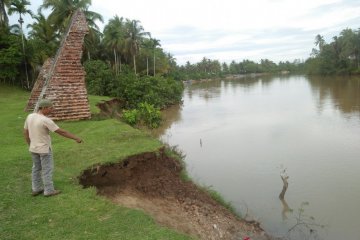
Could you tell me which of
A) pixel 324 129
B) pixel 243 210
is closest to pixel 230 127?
pixel 324 129

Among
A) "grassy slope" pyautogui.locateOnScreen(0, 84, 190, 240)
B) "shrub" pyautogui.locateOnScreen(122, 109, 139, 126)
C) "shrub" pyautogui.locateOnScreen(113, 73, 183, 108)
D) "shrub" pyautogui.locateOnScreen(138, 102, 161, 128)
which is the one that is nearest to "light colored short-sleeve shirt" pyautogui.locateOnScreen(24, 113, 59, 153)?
"grassy slope" pyautogui.locateOnScreen(0, 84, 190, 240)

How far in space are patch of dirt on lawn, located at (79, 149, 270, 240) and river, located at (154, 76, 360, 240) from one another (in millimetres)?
1473

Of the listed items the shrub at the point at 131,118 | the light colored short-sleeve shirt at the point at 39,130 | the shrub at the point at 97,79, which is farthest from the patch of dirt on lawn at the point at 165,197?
the shrub at the point at 97,79

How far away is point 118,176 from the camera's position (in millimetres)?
7785

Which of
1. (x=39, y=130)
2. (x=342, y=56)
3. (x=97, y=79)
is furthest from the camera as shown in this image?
(x=342, y=56)

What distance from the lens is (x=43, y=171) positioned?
572 centimetres

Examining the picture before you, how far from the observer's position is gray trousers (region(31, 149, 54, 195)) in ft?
18.7

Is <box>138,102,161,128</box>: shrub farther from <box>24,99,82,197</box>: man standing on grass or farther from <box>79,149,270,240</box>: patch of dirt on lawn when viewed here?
<box>24,99,82,197</box>: man standing on grass

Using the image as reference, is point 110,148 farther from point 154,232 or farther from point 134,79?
point 134,79

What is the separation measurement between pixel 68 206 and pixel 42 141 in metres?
1.14

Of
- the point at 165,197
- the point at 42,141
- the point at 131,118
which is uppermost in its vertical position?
the point at 42,141

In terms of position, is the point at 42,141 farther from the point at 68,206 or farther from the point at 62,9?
the point at 62,9

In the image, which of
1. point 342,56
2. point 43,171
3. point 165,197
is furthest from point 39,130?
point 342,56

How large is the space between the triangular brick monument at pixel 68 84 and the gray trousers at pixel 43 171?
6032mm
